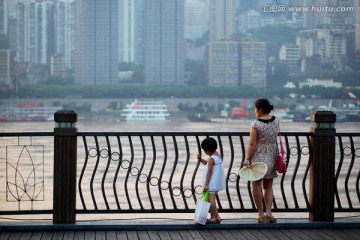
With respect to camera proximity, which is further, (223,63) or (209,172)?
(223,63)

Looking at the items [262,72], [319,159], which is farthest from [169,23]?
[319,159]

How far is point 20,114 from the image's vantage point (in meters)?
75.6

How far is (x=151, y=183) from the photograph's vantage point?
9.85 metres

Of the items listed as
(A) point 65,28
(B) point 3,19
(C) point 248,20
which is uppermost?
(C) point 248,20

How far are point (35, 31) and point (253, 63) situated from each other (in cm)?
2570

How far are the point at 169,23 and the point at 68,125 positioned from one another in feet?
297

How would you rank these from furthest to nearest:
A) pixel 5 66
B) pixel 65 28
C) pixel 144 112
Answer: pixel 65 28, pixel 5 66, pixel 144 112

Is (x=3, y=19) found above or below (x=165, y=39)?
above

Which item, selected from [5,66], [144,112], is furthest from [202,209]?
[5,66]

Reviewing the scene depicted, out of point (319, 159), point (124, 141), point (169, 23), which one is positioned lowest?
point (124, 141)

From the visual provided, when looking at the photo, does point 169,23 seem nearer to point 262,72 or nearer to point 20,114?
point 262,72

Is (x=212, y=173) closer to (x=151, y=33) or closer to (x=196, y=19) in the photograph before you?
(x=151, y=33)

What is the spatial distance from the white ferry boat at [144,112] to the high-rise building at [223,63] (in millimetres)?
13661

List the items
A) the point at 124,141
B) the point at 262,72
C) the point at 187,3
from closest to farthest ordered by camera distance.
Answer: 1. the point at 124,141
2. the point at 262,72
3. the point at 187,3
